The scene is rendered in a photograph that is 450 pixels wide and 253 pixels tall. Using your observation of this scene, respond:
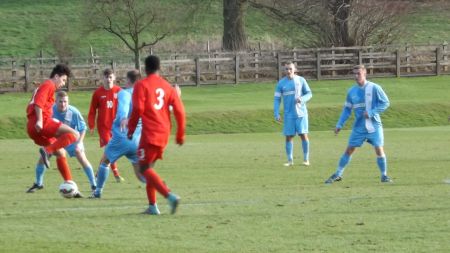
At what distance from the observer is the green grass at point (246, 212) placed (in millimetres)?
10055

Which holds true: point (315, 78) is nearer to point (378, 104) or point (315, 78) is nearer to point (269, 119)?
point (269, 119)

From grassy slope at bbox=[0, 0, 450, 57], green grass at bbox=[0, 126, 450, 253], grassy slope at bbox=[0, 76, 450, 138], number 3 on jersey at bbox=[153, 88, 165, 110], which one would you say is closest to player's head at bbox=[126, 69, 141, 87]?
green grass at bbox=[0, 126, 450, 253]

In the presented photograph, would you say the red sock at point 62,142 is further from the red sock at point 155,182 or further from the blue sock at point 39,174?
the red sock at point 155,182

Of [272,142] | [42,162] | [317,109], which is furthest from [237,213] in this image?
[317,109]

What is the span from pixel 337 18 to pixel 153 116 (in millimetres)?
41183

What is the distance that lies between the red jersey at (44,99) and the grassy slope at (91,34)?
151 feet

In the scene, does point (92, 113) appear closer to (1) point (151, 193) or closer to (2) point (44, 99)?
(2) point (44, 99)

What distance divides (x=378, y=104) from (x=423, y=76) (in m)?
35.4

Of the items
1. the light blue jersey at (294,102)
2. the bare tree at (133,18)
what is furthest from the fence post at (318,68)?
the light blue jersey at (294,102)

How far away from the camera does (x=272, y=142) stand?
93.4 ft

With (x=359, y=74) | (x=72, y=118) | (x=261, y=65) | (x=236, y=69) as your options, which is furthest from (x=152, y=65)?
(x=261, y=65)

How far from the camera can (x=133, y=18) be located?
46938 mm

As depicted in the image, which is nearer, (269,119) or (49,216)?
(49,216)

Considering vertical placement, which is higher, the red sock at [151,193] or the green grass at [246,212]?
the red sock at [151,193]
